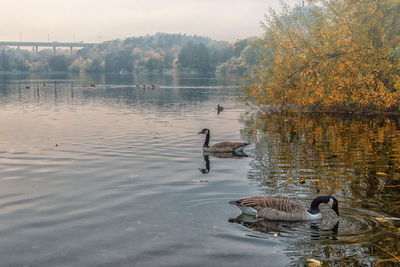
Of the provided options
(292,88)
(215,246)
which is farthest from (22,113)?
(215,246)

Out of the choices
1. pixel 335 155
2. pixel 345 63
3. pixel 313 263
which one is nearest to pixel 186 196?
pixel 313 263

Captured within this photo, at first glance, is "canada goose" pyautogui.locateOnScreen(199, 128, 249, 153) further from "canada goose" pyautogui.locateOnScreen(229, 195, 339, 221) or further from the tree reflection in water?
"canada goose" pyautogui.locateOnScreen(229, 195, 339, 221)

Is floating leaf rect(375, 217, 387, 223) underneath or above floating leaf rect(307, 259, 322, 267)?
above

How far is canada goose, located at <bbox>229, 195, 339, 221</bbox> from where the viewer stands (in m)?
11.2

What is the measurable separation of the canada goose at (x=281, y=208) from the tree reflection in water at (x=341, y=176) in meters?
0.29

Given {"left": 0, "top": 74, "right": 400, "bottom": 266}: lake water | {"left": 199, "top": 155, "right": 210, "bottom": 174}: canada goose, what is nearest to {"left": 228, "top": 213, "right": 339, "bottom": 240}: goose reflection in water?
{"left": 0, "top": 74, "right": 400, "bottom": 266}: lake water

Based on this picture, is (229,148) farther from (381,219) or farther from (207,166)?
(381,219)

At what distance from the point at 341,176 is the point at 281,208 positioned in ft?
20.5

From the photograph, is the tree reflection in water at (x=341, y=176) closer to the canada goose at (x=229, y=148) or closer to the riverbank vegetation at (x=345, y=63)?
the canada goose at (x=229, y=148)

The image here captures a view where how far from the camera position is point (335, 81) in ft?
116

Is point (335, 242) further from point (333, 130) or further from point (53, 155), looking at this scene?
point (333, 130)

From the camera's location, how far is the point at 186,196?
545 inches

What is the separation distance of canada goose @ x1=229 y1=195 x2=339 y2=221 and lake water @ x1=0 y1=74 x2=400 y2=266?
25 cm

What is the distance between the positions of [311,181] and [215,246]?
23.2 ft
